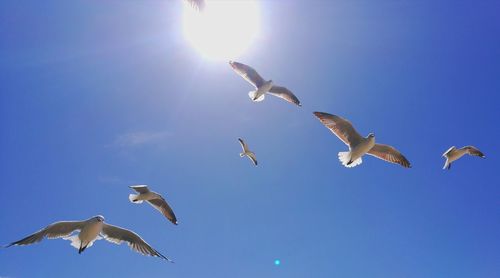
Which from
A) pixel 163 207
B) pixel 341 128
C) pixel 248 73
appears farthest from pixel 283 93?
pixel 163 207

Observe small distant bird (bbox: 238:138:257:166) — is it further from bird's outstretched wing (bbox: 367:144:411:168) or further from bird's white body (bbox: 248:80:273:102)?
bird's outstretched wing (bbox: 367:144:411:168)

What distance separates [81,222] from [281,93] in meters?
8.92

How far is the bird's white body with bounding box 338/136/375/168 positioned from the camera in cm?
1603

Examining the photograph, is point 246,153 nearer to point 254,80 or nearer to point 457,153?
point 254,80

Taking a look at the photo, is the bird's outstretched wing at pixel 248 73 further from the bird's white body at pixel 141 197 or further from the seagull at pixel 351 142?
the bird's white body at pixel 141 197

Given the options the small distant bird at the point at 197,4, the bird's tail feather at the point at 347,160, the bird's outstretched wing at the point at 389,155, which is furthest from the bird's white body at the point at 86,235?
the bird's outstretched wing at the point at 389,155

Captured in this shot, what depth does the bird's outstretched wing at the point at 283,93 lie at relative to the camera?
1978cm

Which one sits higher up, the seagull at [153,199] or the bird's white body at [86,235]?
the seagull at [153,199]

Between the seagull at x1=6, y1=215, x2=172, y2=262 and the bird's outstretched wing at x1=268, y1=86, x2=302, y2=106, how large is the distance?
758cm

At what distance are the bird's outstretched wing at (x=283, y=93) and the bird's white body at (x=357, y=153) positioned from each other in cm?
371

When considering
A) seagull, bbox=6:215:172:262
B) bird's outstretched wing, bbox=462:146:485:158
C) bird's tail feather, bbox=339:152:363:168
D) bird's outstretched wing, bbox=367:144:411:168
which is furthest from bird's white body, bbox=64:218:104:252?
bird's outstretched wing, bbox=462:146:485:158

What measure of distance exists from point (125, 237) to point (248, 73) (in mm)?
7065

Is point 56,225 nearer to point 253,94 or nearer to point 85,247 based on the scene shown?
point 85,247

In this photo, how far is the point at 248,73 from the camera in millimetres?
18781
